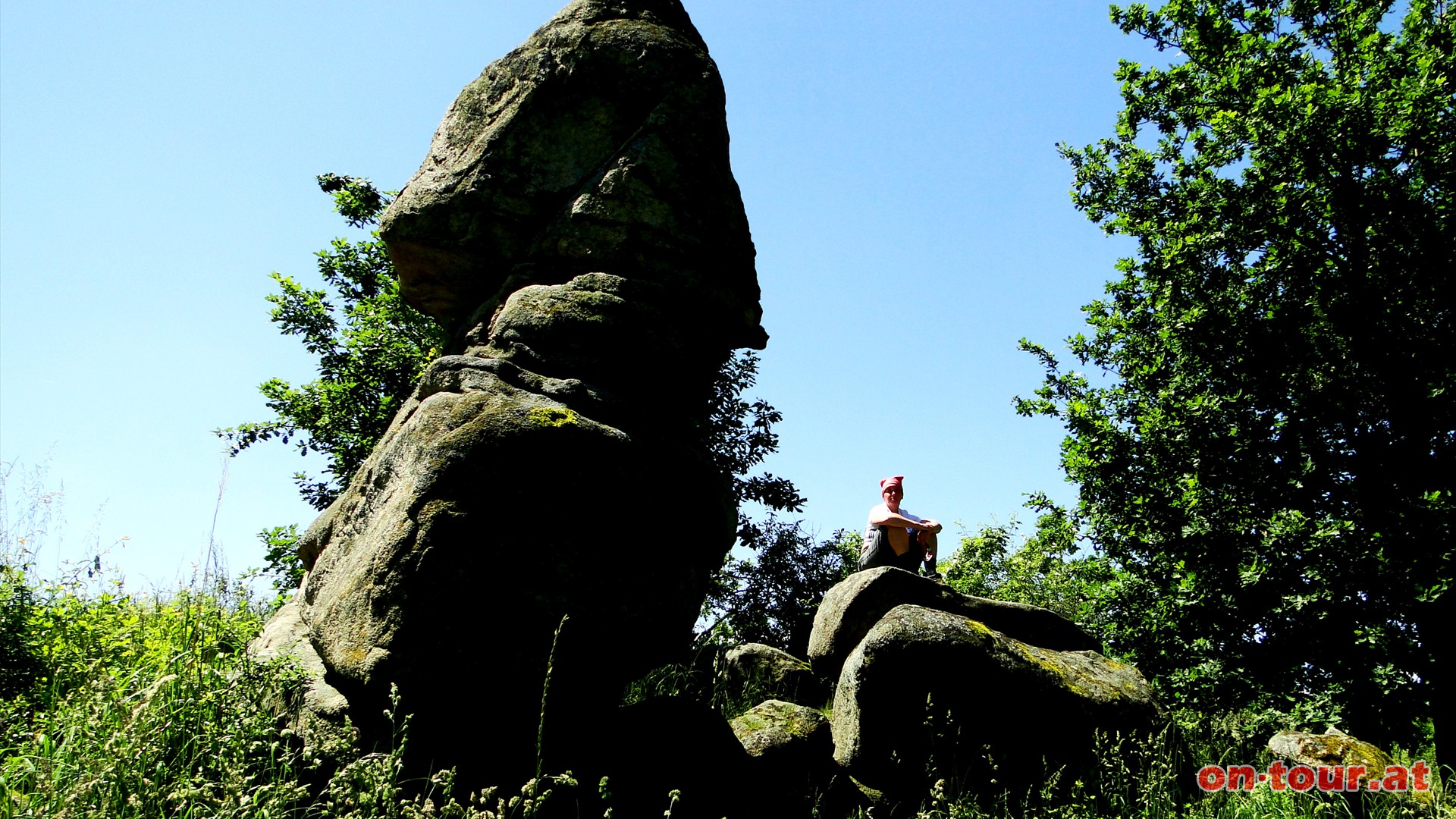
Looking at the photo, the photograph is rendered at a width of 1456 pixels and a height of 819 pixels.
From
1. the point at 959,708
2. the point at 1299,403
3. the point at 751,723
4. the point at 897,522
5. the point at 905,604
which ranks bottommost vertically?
the point at 751,723

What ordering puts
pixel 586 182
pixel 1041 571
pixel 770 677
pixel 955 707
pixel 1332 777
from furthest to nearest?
pixel 1041 571
pixel 770 677
pixel 586 182
pixel 955 707
pixel 1332 777

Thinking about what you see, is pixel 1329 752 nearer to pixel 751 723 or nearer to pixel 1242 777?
pixel 1242 777

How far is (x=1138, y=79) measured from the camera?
36.5 feet

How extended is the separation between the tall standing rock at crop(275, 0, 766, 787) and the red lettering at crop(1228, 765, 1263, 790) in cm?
400

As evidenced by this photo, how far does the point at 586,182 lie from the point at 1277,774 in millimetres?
6576

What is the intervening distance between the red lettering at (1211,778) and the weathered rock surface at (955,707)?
443mm

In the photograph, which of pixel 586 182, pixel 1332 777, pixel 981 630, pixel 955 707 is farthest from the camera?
pixel 586 182

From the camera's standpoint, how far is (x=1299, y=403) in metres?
8.80

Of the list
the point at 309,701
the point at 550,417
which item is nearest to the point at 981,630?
the point at 550,417

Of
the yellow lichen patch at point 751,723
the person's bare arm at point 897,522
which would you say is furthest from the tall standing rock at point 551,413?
the person's bare arm at point 897,522

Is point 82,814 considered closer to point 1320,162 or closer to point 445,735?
point 445,735

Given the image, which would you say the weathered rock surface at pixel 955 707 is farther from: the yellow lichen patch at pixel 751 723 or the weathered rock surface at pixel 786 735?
the yellow lichen patch at pixel 751 723

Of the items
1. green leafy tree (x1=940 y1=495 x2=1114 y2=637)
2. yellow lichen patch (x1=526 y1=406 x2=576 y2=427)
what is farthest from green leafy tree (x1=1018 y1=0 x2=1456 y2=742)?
yellow lichen patch (x1=526 y1=406 x2=576 y2=427)

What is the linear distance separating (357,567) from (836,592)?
12.9 feet
